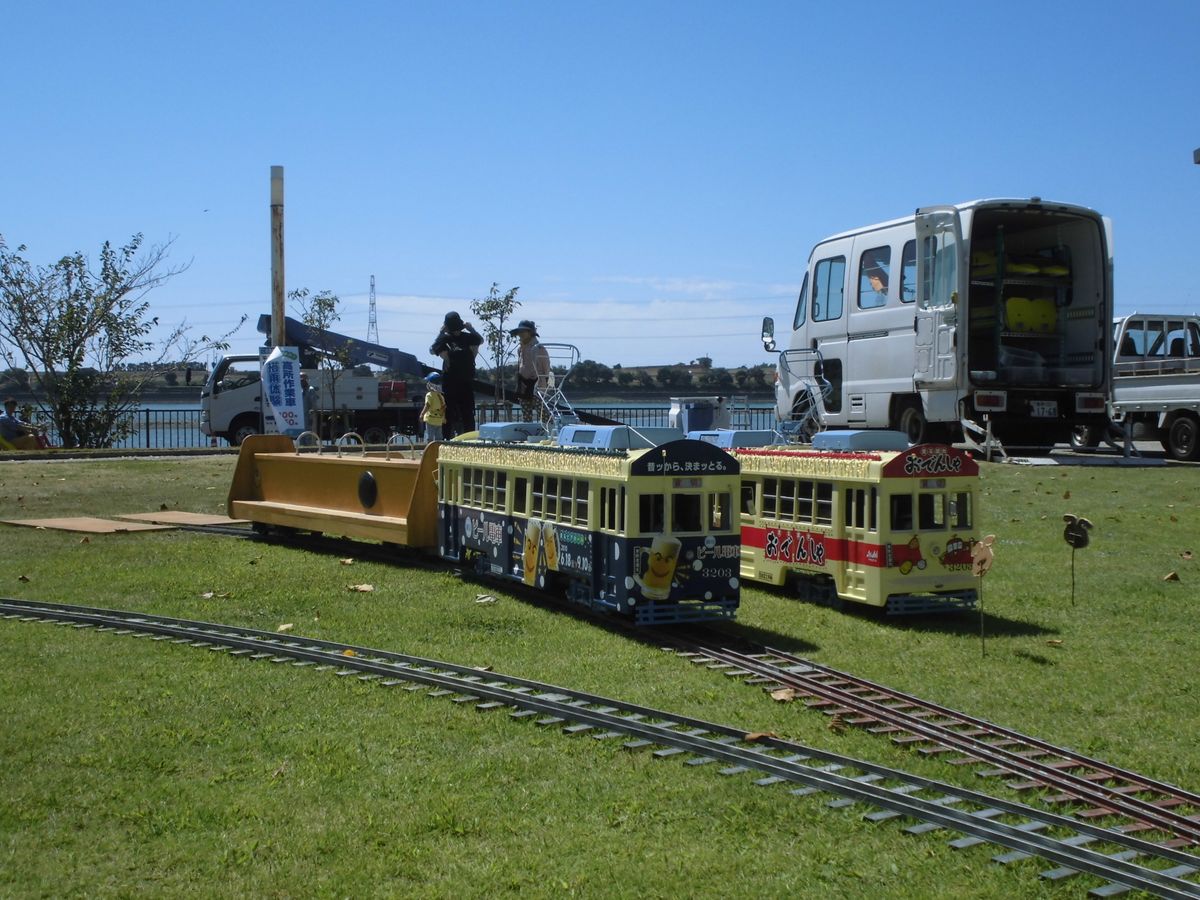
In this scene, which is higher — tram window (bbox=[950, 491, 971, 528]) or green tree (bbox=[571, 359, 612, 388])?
green tree (bbox=[571, 359, 612, 388])

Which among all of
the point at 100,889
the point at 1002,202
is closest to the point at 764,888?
the point at 100,889

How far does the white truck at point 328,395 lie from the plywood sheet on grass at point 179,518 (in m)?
18.8

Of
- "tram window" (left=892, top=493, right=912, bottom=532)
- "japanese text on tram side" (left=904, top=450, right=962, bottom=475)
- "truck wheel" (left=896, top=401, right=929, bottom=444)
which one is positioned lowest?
"tram window" (left=892, top=493, right=912, bottom=532)

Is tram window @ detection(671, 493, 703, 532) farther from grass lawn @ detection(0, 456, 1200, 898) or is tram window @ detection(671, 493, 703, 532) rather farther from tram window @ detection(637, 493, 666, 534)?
grass lawn @ detection(0, 456, 1200, 898)

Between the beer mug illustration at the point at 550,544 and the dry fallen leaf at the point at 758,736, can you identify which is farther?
the beer mug illustration at the point at 550,544

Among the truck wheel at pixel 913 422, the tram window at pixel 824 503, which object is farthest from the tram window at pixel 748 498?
the truck wheel at pixel 913 422

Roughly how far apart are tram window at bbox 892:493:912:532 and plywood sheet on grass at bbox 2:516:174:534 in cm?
889

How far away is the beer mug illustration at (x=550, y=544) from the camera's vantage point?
10.5 meters

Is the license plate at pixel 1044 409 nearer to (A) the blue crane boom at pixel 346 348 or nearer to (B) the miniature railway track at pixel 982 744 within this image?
(B) the miniature railway track at pixel 982 744

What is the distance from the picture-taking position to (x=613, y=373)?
40.0 metres

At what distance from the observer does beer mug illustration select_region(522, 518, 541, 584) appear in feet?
35.2

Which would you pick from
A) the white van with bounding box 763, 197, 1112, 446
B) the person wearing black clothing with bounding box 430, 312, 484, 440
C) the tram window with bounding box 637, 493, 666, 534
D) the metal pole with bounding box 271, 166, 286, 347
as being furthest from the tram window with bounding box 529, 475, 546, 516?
the metal pole with bounding box 271, 166, 286, 347

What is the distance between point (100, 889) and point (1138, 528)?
12243 millimetres

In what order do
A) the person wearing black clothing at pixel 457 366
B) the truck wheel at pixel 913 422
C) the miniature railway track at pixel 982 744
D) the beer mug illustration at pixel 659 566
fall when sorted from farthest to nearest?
the truck wheel at pixel 913 422 < the person wearing black clothing at pixel 457 366 < the beer mug illustration at pixel 659 566 < the miniature railway track at pixel 982 744
